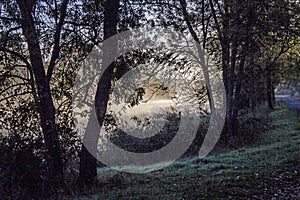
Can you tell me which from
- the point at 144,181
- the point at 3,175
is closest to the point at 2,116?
the point at 3,175

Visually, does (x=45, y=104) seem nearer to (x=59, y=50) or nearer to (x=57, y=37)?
(x=59, y=50)

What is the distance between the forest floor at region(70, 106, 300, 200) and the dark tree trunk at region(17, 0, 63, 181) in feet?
2.74

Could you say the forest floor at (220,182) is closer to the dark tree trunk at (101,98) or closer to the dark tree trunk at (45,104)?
the dark tree trunk at (101,98)

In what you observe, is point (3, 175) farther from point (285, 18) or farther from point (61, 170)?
point (285, 18)

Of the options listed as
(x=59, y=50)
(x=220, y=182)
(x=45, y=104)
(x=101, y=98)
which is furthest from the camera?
(x=101, y=98)

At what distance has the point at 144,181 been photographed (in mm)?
7660

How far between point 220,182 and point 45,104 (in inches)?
147

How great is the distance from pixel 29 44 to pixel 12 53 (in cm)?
37

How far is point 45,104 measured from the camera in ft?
23.0

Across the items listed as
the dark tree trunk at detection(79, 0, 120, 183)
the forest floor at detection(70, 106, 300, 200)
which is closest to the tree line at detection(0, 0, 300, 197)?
the dark tree trunk at detection(79, 0, 120, 183)

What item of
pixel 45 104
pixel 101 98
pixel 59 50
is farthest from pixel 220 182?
pixel 59 50

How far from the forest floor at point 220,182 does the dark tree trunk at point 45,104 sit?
83cm

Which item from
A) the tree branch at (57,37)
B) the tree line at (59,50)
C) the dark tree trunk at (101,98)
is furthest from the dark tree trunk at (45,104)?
the dark tree trunk at (101,98)

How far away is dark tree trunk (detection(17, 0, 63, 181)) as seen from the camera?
6.78 meters
